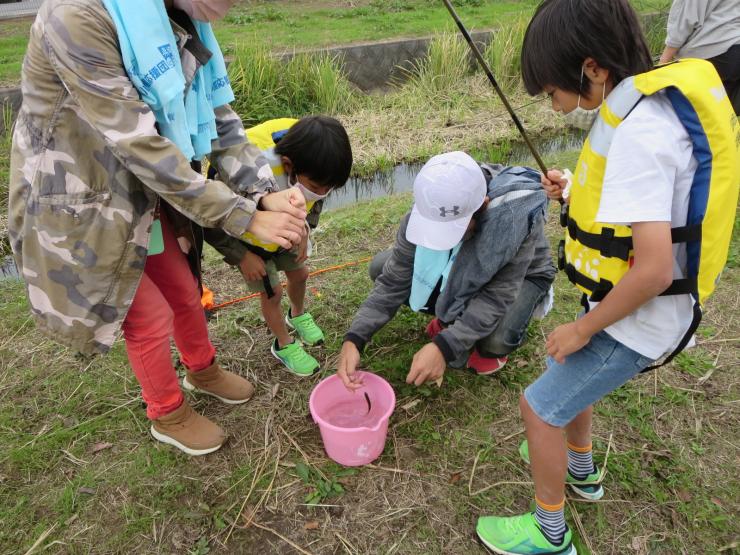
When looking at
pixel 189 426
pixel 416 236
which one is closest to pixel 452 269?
pixel 416 236

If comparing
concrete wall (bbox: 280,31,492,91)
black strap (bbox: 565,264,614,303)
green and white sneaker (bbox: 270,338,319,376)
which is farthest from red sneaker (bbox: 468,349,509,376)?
concrete wall (bbox: 280,31,492,91)

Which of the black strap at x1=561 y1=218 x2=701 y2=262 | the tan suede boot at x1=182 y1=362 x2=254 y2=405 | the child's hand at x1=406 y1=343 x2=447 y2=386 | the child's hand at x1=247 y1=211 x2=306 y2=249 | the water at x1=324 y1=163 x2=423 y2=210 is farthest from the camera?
the water at x1=324 y1=163 x2=423 y2=210

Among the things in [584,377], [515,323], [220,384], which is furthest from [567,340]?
[220,384]

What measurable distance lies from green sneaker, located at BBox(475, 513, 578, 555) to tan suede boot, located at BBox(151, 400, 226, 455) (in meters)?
1.19

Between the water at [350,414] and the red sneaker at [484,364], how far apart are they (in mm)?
591

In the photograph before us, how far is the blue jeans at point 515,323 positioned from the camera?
246cm

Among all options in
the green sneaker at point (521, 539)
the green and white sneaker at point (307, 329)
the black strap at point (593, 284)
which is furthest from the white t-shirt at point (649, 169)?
the green and white sneaker at point (307, 329)

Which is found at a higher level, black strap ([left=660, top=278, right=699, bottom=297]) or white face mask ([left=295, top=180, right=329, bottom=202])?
black strap ([left=660, top=278, right=699, bottom=297])

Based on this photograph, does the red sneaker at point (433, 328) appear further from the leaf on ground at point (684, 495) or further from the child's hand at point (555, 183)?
the leaf on ground at point (684, 495)

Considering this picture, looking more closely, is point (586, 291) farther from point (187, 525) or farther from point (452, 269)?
point (187, 525)

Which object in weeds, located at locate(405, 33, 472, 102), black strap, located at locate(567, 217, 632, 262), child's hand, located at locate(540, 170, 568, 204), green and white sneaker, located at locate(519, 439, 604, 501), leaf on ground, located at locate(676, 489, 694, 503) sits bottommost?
weeds, located at locate(405, 33, 472, 102)

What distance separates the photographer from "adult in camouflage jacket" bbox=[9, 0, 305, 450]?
1.38 meters

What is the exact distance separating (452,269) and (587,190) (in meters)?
0.94

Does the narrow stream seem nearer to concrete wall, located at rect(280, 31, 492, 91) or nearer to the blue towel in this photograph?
concrete wall, located at rect(280, 31, 492, 91)
